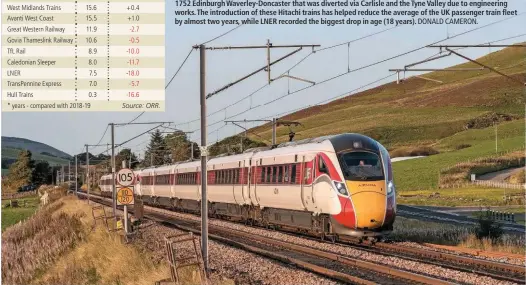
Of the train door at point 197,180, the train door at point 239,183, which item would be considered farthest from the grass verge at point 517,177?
the train door at point 239,183

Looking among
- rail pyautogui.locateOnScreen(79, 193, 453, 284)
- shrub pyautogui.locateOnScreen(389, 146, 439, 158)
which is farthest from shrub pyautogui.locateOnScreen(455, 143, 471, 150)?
rail pyautogui.locateOnScreen(79, 193, 453, 284)

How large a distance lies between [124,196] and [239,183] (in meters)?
7.67

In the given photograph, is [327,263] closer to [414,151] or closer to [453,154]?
[453,154]

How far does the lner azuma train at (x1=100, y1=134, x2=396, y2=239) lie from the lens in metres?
22.1

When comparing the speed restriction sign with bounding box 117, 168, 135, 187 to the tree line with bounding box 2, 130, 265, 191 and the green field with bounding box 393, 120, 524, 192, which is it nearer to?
the tree line with bounding box 2, 130, 265, 191

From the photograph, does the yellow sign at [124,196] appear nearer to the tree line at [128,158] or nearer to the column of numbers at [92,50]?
the column of numbers at [92,50]

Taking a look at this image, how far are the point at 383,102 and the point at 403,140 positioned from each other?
96.0 feet

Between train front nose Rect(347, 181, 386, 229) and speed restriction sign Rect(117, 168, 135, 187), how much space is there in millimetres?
8636

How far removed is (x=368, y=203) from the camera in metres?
22.0

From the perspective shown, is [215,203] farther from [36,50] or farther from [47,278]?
[36,50]

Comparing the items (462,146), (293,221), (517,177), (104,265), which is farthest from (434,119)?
(104,265)

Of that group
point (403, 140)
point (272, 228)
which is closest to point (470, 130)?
point (403, 140)

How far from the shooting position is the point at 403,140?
105m

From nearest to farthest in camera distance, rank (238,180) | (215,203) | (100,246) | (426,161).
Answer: (100,246), (238,180), (215,203), (426,161)
